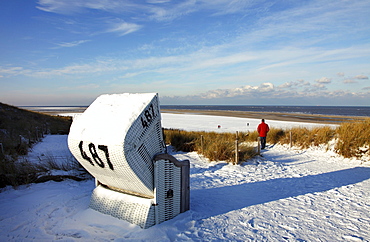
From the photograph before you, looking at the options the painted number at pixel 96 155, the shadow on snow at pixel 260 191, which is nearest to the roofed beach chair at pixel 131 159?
the painted number at pixel 96 155

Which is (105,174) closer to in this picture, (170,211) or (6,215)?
(170,211)

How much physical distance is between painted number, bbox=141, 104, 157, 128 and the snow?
5.58ft

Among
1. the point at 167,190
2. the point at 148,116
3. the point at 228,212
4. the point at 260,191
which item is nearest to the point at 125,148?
the point at 148,116

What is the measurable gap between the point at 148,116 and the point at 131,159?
721mm

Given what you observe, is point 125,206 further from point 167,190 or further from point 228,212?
point 228,212

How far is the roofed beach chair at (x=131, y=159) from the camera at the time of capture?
365 centimetres

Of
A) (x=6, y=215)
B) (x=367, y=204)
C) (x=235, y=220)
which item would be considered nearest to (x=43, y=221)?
(x=6, y=215)

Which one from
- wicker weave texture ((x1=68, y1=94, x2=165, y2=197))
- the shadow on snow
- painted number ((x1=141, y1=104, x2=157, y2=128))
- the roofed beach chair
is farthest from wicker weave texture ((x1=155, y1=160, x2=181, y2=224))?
painted number ((x1=141, y1=104, x2=157, y2=128))

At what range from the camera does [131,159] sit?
3.61m

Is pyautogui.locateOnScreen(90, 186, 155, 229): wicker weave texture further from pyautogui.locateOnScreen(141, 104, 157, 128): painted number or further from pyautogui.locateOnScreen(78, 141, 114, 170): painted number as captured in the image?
pyautogui.locateOnScreen(141, 104, 157, 128): painted number

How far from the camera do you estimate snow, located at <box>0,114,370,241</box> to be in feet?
12.6

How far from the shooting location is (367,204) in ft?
17.0

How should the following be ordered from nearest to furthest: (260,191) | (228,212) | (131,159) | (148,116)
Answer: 1. (131,159)
2. (148,116)
3. (228,212)
4. (260,191)

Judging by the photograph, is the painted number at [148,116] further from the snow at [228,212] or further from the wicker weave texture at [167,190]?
the snow at [228,212]
